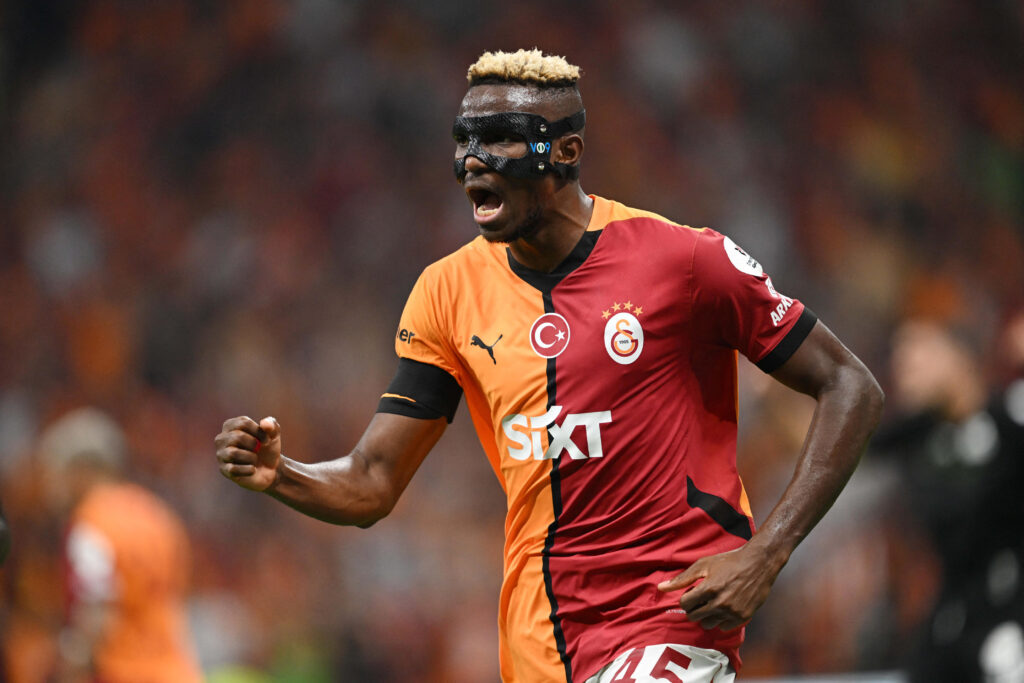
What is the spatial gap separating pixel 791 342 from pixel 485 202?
35.0 inches

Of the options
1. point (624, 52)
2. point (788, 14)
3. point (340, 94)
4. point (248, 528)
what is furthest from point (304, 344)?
point (788, 14)

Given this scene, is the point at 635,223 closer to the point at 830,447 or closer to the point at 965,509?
the point at 830,447

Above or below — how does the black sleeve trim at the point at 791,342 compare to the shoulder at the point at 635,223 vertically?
below

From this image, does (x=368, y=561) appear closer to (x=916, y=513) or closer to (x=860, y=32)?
(x=916, y=513)

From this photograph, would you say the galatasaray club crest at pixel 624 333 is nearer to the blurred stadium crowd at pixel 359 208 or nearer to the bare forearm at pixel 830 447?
the bare forearm at pixel 830 447

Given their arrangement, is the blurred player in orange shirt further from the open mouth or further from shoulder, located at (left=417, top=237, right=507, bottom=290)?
the open mouth

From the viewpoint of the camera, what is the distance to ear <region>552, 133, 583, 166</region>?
3.35 m

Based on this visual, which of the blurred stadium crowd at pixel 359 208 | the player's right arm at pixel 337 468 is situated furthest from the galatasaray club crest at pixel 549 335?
the blurred stadium crowd at pixel 359 208

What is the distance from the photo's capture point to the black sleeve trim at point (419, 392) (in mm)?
3471

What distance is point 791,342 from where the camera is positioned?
314 centimetres

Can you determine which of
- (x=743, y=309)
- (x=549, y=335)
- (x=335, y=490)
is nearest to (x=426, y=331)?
(x=549, y=335)

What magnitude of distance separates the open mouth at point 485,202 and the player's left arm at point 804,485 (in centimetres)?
85

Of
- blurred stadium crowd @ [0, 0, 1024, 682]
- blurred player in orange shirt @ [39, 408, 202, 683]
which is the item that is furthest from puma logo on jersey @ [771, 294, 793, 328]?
blurred stadium crowd @ [0, 0, 1024, 682]

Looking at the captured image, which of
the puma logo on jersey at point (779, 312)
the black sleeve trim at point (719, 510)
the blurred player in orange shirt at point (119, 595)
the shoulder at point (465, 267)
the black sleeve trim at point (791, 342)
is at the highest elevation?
the shoulder at point (465, 267)
